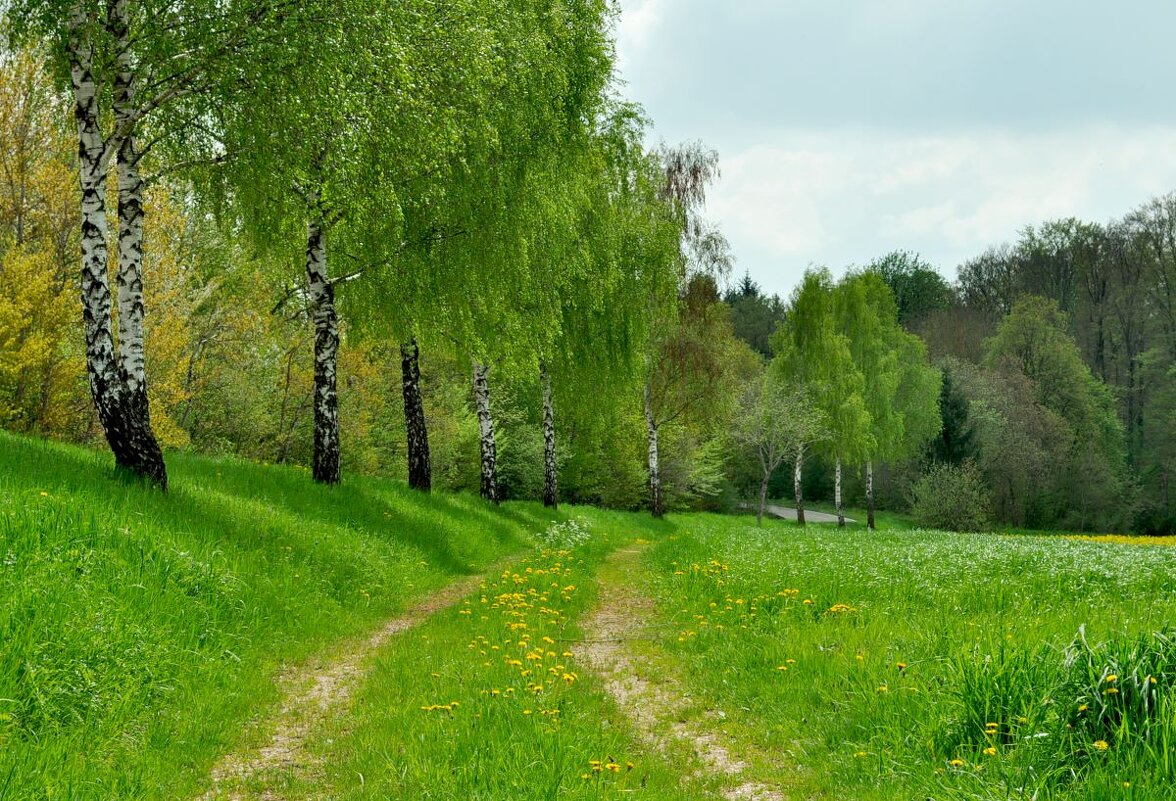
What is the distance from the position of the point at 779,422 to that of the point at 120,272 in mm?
33115

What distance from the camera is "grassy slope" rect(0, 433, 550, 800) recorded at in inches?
184

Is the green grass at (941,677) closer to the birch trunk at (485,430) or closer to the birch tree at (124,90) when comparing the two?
the birch tree at (124,90)

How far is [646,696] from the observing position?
6531 millimetres

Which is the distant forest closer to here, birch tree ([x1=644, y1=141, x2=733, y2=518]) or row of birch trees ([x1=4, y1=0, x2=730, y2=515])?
birch tree ([x1=644, y1=141, x2=733, y2=518])

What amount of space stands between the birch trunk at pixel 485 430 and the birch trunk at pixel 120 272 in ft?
35.7

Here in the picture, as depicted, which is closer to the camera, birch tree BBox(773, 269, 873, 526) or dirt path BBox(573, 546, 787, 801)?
dirt path BBox(573, 546, 787, 801)

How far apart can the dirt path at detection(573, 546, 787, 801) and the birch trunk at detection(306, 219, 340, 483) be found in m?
7.04

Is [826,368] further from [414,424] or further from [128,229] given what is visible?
[128,229]

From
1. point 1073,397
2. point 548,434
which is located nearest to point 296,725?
point 548,434

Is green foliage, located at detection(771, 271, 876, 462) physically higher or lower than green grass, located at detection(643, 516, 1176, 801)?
higher

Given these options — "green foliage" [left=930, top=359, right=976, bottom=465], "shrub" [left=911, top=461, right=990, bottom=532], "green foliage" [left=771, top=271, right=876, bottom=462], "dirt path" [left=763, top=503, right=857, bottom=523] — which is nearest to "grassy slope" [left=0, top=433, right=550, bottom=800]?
"green foliage" [left=771, top=271, right=876, bottom=462]

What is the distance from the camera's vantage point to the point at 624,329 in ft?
77.1

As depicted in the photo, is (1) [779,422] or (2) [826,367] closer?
(1) [779,422]

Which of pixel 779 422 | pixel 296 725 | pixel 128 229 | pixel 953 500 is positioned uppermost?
pixel 128 229
